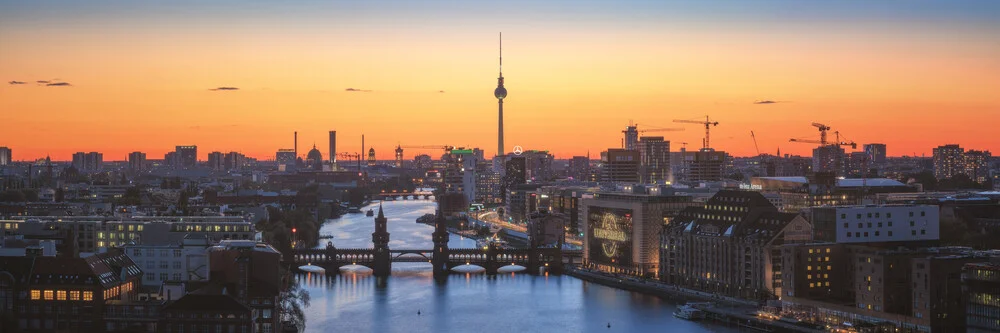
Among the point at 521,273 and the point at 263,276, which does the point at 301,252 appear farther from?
the point at 263,276

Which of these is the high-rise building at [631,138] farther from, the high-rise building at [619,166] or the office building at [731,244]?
the office building at [731,244]

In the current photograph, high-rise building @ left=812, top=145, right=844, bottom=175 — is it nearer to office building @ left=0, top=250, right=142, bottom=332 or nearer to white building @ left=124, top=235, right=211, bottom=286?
white building @ left=124, top=235, right=211, bottom=286

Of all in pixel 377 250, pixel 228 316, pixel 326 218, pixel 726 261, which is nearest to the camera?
pixel 228 316

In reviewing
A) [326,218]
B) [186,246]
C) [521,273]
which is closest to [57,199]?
[326,218]

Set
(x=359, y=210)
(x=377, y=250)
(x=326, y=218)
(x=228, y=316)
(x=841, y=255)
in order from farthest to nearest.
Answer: (x=359, y=210)
(x=326, y=218)
(x=377, y=250)
(x=841, y=255)
(x=228, y=316)

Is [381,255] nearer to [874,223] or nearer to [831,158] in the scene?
[874,223]

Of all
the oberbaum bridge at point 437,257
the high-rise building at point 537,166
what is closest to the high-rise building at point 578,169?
the high-rise building at point 537,166
